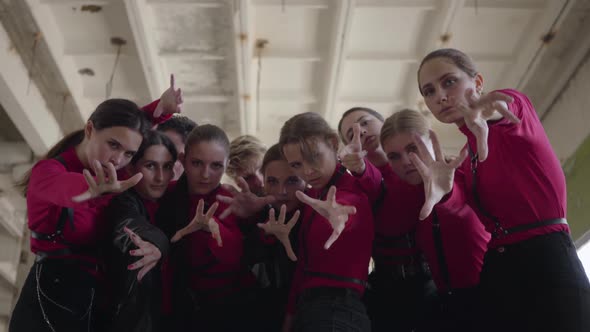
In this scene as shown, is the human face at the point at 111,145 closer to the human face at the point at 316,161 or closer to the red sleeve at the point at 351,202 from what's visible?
the human face at the point at 316,161

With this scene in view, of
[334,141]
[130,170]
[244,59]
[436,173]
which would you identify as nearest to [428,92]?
[436,173]

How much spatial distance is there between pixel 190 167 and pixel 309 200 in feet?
2.30

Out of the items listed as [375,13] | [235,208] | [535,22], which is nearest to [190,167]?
[235,208]

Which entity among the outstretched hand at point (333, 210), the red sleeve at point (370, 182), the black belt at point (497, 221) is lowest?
the red sleeve at point (370, 182)

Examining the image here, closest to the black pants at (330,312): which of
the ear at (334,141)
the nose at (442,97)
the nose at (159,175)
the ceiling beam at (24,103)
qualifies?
the ear at (334,141)

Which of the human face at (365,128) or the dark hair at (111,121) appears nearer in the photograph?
the dark hair at (111,121)

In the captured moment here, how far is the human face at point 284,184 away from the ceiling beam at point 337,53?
8.54ft

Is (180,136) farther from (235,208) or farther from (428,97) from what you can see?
(428,97)

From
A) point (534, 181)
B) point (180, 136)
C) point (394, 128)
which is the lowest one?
point (180, 136)

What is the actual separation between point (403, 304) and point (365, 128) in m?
0.93

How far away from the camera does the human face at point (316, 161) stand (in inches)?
81.0

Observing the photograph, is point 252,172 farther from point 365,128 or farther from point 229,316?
point 229,316

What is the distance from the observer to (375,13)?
15.9 feet

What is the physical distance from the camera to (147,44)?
4.88 m
